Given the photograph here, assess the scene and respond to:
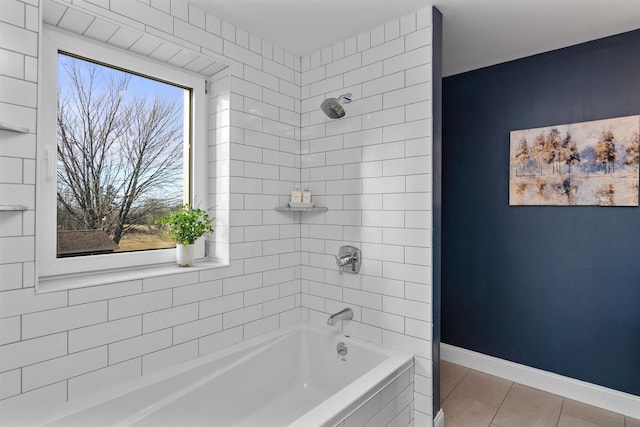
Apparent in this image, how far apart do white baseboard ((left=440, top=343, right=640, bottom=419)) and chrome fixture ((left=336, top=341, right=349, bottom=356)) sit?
130 centimetres

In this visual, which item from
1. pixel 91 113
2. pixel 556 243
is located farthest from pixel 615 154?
pixel 91 113

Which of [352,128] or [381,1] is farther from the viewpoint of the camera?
[352,128]

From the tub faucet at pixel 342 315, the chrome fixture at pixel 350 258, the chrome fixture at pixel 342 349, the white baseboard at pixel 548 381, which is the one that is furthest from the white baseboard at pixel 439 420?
the chrome fixture at pixel 350 258

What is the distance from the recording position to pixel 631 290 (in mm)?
2246

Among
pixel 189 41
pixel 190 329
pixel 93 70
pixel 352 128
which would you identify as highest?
pixel 189 41

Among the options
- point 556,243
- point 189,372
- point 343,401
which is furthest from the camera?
point 556,243

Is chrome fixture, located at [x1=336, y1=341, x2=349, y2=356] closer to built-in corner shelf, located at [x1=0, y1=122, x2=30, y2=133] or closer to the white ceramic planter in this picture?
the white ceramic planter

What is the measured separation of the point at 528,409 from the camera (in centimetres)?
232

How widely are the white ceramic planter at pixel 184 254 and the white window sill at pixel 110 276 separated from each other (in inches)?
1.4

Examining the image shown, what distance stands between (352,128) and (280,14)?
31.4 inches

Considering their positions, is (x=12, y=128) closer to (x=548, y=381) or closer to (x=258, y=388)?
(x=258, y=388)

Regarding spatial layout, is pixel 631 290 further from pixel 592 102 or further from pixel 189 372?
pixel 189 372

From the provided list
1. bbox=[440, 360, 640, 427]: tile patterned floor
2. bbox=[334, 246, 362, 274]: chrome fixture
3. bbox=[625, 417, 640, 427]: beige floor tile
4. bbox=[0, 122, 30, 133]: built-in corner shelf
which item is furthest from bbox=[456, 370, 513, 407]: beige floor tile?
bbox=[0, 122, 30, 133]: built-in corner shelf

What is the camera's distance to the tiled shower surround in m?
1.39
